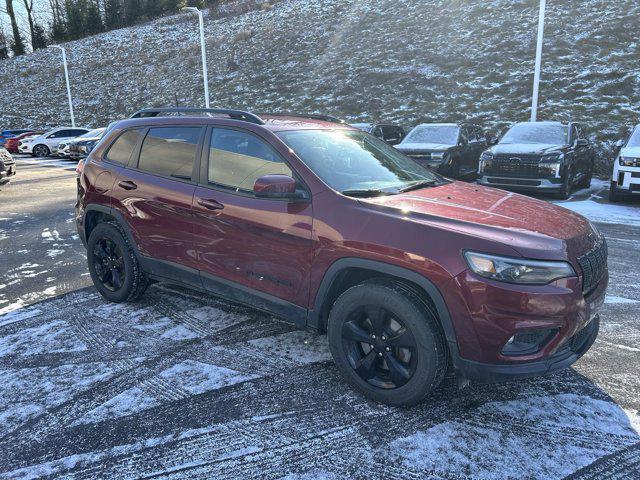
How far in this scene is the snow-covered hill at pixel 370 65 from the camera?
842 inches

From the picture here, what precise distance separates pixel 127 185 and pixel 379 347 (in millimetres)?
2805

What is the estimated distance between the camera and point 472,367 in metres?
2.71

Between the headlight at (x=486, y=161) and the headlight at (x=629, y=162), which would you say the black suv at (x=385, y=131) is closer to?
the headlight at (x=486, y=161)

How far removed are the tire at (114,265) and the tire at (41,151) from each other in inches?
942

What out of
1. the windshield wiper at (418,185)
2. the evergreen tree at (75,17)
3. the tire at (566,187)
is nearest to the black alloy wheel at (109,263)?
the windshield wiper at (418,185)

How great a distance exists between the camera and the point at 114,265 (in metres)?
4.71

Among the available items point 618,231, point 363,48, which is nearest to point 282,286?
point 618,231

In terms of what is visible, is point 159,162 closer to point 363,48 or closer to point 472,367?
point 472,367

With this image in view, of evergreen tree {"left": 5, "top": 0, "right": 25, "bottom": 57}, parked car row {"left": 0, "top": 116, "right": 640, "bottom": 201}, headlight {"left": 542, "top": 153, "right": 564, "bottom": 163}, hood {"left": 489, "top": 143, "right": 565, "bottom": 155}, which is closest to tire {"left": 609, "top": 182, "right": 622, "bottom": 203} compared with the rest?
parked car row {"left": 0, "top": 116, "right": 640, "bottom": 201}

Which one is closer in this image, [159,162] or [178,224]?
[178,224]

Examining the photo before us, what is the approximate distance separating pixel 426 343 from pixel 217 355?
1682mm

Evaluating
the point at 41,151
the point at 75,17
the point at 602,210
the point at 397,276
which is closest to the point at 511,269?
the point at 397,276

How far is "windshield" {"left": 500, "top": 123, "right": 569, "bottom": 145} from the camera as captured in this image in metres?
11.3

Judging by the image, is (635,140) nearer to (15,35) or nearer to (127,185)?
(127,185)
